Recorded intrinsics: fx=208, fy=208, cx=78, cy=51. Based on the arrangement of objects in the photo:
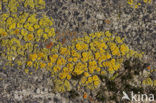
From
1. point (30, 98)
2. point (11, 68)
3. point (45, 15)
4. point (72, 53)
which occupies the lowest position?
point (30, 98)

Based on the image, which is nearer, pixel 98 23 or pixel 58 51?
pixel 58 51

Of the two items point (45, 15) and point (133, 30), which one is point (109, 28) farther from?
point (45, 15)

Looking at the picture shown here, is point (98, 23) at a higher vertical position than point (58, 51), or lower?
higher

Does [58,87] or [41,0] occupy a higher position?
[41,0]

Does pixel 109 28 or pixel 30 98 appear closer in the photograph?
pixel 30 98

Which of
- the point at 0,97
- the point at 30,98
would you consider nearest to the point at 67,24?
the point at 30,98

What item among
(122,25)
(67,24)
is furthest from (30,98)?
(122,25)
